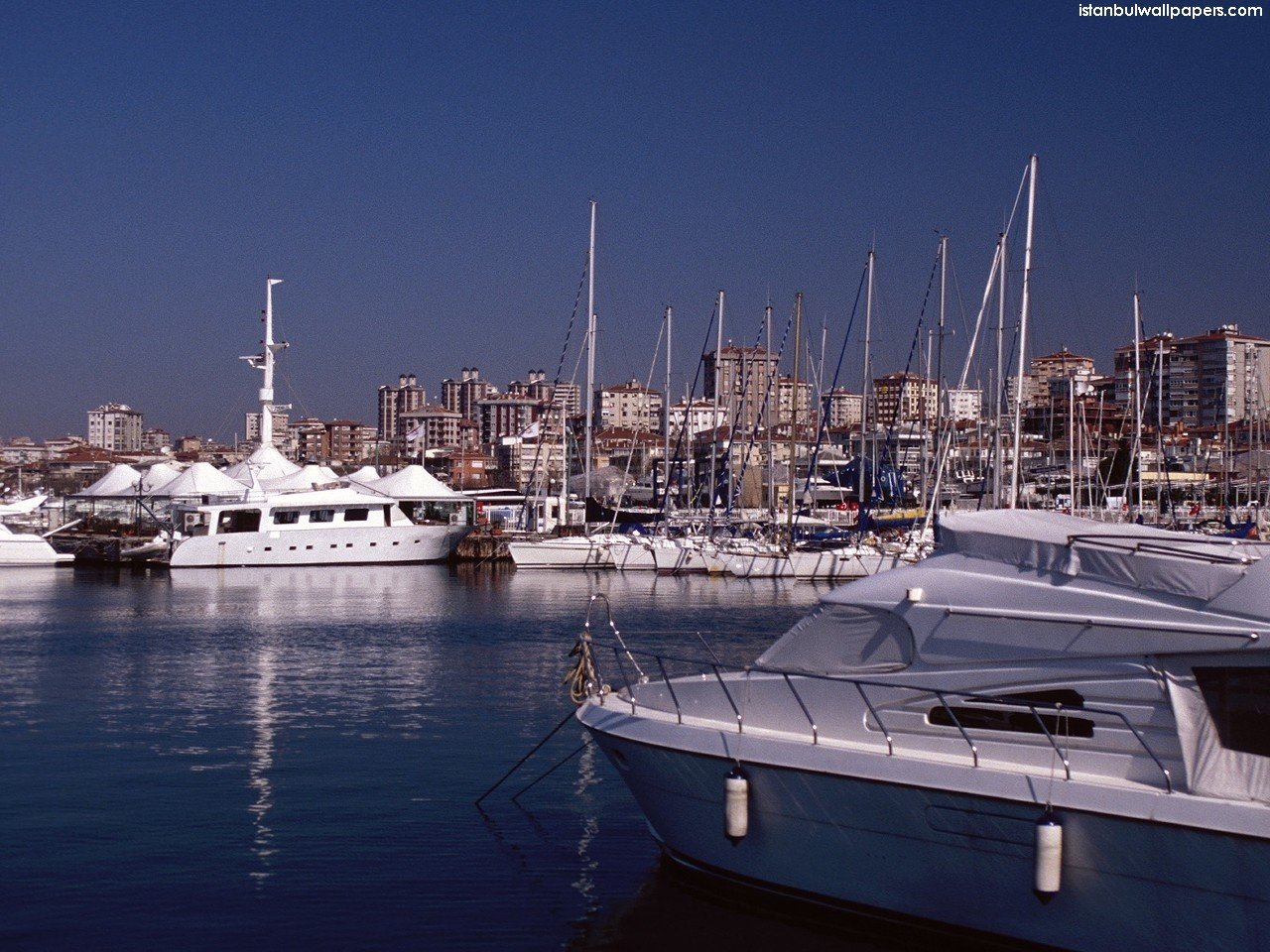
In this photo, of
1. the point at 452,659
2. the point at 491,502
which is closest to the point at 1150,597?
the point at 452,659

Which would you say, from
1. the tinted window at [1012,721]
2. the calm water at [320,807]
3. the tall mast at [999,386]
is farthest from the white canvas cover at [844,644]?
the tall mast at [999,386]

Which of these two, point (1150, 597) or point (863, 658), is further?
point (863, 658)

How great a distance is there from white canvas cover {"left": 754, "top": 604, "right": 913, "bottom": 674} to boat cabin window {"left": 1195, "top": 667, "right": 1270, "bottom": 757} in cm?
223

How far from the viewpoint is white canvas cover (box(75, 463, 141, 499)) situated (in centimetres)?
7431

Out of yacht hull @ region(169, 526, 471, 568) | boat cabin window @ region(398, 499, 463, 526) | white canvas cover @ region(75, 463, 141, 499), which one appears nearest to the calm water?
yacht hull @ region(169, 526, 471, 568)

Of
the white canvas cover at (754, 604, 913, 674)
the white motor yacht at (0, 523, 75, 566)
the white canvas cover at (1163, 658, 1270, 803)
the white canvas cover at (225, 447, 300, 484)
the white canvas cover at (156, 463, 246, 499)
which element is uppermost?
the white canvas cover at (225, 447, 300, 484)

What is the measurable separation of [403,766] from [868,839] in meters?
8.23

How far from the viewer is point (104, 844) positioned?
1393 cm

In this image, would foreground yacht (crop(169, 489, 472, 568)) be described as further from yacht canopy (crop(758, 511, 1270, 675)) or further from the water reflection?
yacht canopy (crop(758, 511, 1270, 675))

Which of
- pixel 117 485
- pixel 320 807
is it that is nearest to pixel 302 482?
pixel 117 485

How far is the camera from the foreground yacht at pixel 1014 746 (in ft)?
30.6

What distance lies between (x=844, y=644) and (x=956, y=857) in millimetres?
1918

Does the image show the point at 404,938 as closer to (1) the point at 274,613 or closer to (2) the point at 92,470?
(1) the point at 274,613

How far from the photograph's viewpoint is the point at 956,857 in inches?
398
